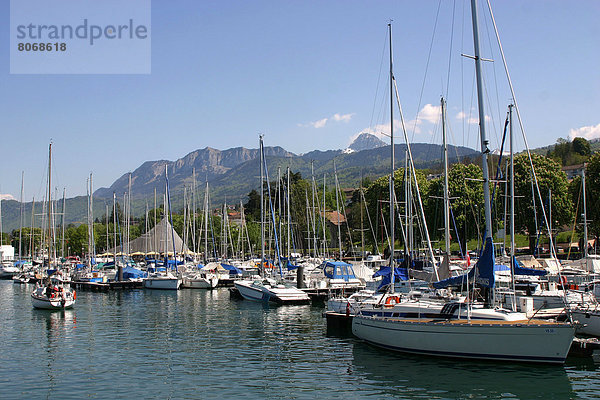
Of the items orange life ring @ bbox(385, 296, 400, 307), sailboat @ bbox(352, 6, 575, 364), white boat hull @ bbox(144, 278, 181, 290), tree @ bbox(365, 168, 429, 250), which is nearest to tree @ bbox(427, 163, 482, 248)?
tree @ bbox(365, 168, 429, 250)

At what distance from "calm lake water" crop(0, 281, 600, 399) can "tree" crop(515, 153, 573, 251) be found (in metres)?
48.3

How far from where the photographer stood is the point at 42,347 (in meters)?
33.8

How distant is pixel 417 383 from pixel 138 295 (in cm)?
4830

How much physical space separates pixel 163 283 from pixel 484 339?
2066 inches

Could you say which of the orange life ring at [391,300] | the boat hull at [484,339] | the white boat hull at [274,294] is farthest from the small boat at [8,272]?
the boat hull at [484,339]

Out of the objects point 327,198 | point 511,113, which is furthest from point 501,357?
point 327,198

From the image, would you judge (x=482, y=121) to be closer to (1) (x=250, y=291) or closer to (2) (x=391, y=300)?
(2) (x=391, y=300)

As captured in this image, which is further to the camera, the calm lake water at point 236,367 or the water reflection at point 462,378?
the calm lake water at point 236,367

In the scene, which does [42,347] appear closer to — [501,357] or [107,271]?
[501,357]

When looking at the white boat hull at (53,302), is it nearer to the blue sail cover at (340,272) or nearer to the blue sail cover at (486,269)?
the blue sail cover at (340,272)

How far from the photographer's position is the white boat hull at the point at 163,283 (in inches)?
2788

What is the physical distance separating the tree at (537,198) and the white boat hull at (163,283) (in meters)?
47.2

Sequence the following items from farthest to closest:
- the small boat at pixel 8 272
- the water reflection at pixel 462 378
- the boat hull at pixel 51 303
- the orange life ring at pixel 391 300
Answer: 1. the small boat at pixel 8 272
2. the boat hull at pixel 51 303
3. the orange life ring at pixel 391 300
4. the water reflection at pixel 462 378

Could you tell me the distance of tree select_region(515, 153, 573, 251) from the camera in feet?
263
